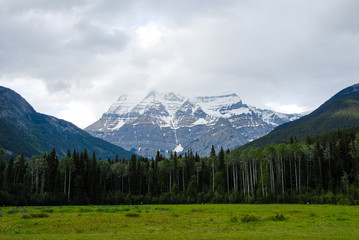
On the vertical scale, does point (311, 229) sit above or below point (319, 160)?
below

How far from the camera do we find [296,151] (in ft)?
358

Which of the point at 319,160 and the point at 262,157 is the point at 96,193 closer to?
the point at 262,157

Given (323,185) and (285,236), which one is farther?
(323,185)

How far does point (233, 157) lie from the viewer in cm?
11756

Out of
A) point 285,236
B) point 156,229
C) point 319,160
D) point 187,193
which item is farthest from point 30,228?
point 319,160

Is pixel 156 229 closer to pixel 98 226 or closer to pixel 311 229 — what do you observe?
pixel 98 226

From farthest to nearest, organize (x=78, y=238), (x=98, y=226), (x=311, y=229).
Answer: (x=98, y=226) < (x=311, y=229) < (x=78, y=238)

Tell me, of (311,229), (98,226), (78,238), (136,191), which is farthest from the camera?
(136,191)

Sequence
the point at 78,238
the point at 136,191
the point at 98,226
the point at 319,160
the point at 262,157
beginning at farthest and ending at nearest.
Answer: the point at 136,191
the point at 262,157
the point at 319,160
the point at 98,226
the point at 78,238

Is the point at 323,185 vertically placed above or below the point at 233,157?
below

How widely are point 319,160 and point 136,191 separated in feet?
242

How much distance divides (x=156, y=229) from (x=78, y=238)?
31.8 ft

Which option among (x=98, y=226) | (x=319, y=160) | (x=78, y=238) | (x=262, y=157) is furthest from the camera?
(x=262, y=157)

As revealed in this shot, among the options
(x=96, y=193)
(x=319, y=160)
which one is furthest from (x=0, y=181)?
(x=319, y=160)
